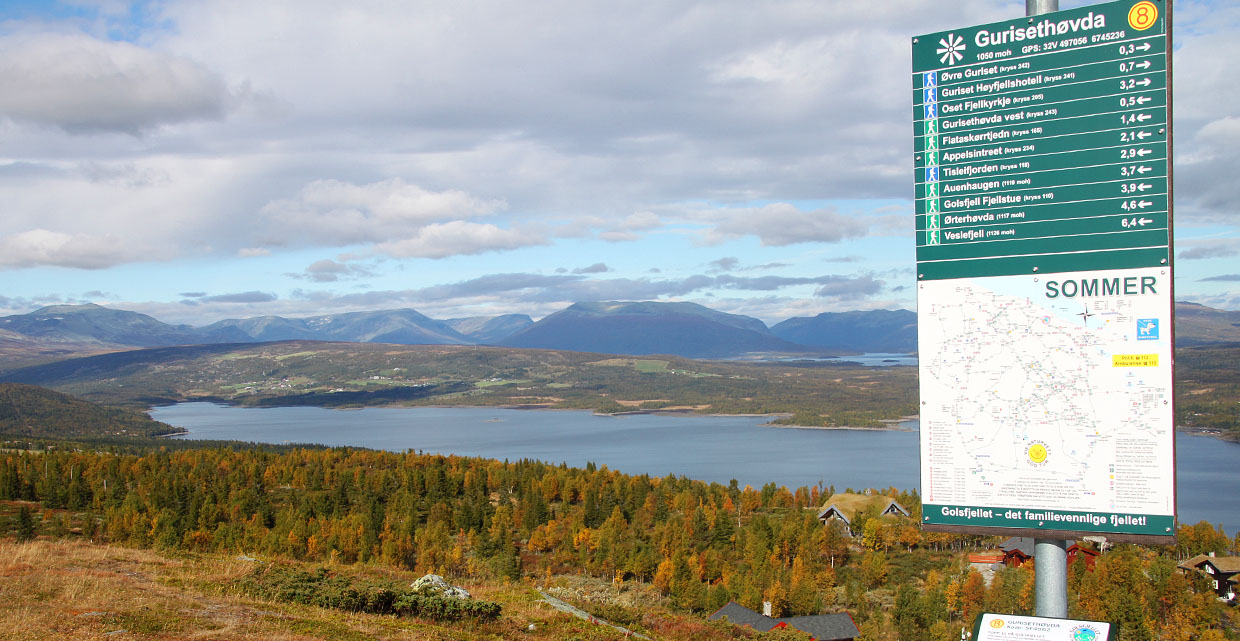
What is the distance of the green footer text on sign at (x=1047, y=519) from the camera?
8.75 m

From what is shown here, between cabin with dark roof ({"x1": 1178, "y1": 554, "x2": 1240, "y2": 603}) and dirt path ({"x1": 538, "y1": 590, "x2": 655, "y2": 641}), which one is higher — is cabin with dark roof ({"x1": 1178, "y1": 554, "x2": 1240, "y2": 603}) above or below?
below

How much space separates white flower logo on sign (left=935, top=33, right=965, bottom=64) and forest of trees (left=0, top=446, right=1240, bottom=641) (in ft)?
113

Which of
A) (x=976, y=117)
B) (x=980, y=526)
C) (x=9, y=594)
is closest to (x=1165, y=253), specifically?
(x=976, y=117)

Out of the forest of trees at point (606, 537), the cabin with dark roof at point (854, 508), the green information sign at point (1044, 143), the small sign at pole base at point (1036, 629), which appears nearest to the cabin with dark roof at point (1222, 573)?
the forest of trees at point (606, 537)

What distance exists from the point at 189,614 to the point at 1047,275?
1411 cm

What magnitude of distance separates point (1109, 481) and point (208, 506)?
69.6 meters

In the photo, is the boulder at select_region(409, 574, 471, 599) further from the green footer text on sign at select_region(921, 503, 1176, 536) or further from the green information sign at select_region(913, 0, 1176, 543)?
the green information sign at select_region(913, 0, 1176, 543)

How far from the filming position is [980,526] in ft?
31.3

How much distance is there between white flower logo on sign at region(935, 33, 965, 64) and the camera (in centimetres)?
970

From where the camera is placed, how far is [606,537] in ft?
205

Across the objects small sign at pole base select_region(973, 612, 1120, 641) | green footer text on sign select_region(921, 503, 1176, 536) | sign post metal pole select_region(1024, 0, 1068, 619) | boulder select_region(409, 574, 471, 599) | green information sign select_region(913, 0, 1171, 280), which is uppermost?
green information sign select_region(913, 0, 1171, 280)

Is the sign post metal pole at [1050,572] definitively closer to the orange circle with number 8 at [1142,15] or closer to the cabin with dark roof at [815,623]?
the orange circle with number 8 at [1142,15]

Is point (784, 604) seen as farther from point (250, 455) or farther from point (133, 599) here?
point (250, 455)

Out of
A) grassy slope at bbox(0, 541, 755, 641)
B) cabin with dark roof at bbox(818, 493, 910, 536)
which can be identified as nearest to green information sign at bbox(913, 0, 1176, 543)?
grassy slope at bbox(0, 541, 755, 641)
